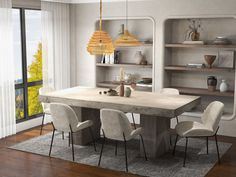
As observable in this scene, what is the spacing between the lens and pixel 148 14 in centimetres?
692

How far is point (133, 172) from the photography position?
484 centimetres

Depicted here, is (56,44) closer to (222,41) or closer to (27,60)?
(27,60)

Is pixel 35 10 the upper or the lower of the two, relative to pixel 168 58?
upper

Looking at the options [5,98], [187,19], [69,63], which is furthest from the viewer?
[69,63]

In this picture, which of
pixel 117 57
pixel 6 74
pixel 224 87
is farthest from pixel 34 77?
pixel 224 87

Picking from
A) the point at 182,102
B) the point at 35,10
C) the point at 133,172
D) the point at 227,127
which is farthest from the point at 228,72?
the point at 35,10

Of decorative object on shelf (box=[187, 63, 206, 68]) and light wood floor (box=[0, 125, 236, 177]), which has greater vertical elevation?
decorative object on shelf (box=[187, 63, 206, 68])

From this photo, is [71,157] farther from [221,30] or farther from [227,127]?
[221,30]

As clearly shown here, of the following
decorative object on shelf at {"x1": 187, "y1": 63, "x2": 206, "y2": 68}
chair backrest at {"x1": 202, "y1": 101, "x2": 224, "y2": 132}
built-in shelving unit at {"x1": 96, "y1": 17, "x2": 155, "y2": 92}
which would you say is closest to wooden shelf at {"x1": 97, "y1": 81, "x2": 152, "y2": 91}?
built-in shelving unit at {"x1": 96, "y1": 17, "x2": 155, "y2": 92}

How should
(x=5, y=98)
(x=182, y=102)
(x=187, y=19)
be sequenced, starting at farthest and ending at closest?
(x=187, y=19), (x=5, y=98), (x=182, y=102)

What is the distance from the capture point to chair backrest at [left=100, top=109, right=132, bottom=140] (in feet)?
15.6

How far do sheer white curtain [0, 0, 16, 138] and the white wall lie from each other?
5.78 ft

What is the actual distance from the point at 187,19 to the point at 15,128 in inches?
141

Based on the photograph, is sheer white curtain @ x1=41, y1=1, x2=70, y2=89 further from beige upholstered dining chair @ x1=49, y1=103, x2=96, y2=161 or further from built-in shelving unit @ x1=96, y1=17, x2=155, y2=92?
beige upholstered dining chair @ x1=49, y1=103, x2=96, y2=161
